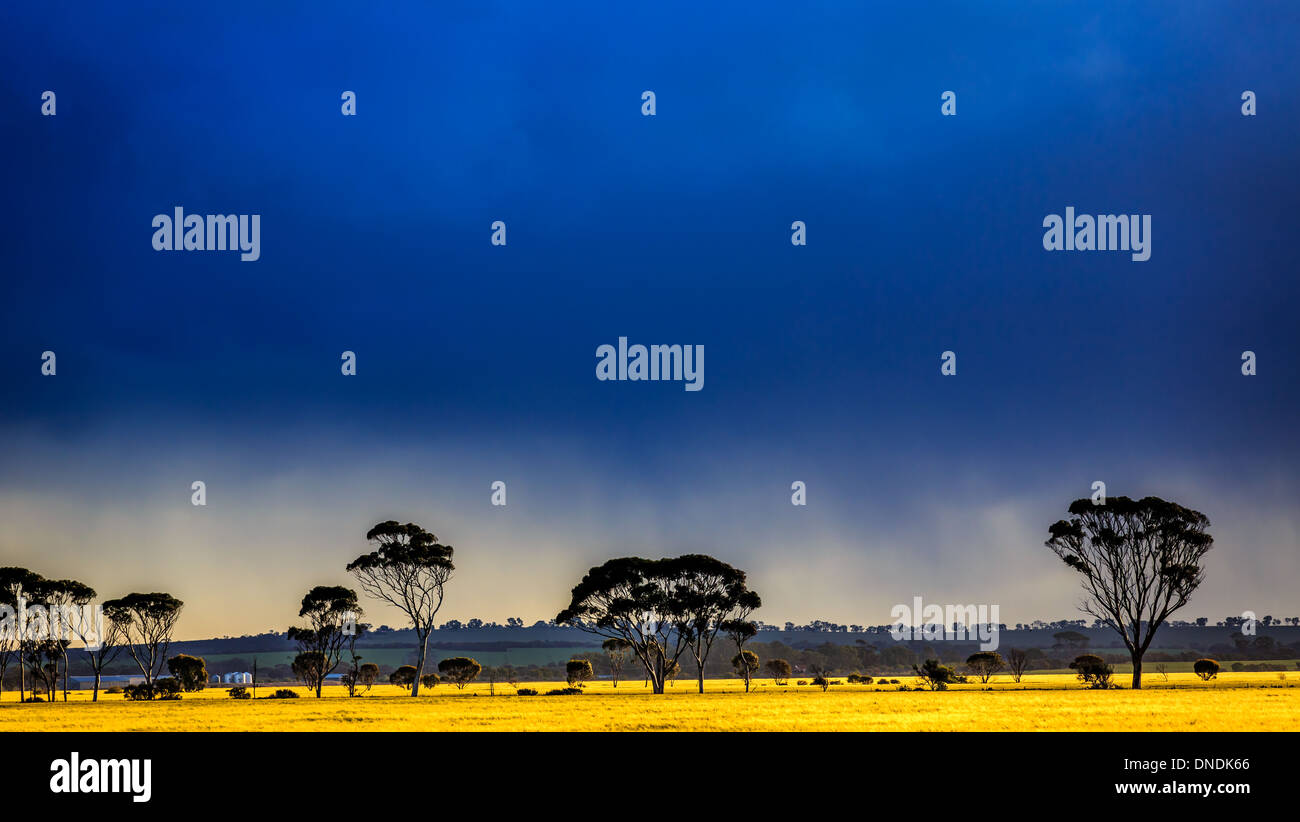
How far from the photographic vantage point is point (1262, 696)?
6900 centimetres

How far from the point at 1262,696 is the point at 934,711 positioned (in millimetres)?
32744

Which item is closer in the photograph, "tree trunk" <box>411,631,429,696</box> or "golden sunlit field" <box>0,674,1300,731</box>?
"golden sunlit field" <box>0,674,1300,731</box>

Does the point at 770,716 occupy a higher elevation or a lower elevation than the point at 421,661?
higher

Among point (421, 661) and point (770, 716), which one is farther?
point (421, 661)

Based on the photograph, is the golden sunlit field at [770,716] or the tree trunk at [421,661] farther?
the tree trunk at [421,661]
